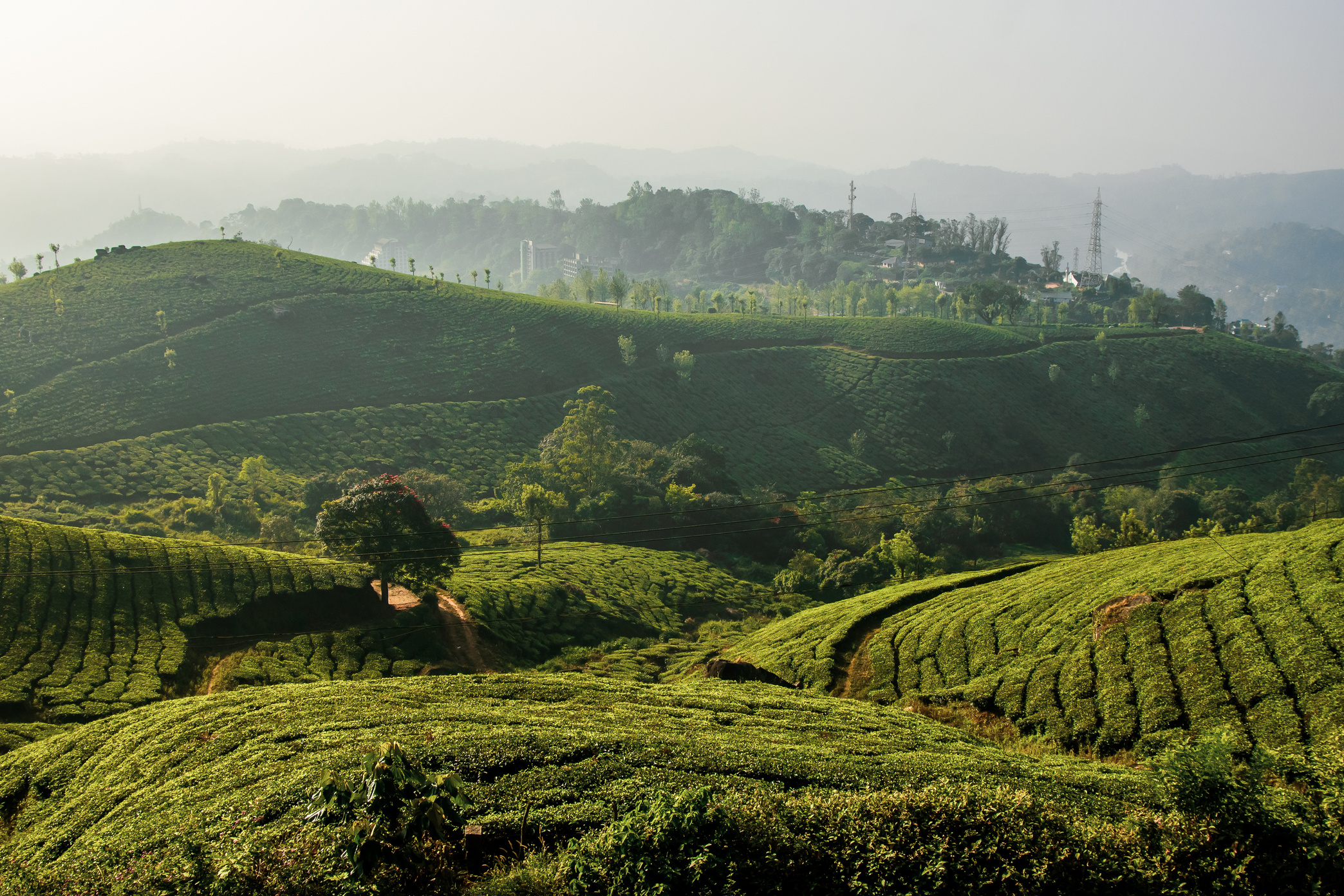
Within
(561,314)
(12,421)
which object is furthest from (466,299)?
(12,421)

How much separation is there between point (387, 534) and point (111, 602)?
35.9 ft

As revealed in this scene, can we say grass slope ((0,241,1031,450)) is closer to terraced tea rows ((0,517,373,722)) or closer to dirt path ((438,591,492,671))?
terraced tea rows ((0,517,373,722))

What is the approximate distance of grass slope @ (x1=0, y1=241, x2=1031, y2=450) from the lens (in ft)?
239

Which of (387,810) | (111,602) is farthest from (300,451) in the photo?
(387,810)

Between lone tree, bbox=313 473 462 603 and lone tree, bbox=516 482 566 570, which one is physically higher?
lone tree, bbox=313 473 462 603

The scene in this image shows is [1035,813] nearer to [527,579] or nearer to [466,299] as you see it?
[527,579]

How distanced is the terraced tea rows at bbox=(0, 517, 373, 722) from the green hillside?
22571 mm

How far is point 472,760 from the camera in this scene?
45.1ft

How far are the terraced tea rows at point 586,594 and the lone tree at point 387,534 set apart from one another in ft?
12.0

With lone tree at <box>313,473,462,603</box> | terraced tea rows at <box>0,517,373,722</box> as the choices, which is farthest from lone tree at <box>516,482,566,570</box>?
terraced tea rows at <box>0,517,373,722</box>

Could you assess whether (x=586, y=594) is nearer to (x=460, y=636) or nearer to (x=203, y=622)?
(x=460, y=636)

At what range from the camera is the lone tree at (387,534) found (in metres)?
36.1

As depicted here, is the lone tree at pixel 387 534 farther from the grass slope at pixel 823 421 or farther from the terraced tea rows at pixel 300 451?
the grass slope at pixel 823 421

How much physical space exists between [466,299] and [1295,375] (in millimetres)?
125810
